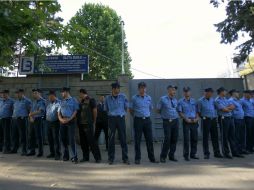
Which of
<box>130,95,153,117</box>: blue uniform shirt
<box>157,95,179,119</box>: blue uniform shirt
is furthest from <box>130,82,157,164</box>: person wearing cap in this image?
<box>157,95,179,119</box>: blue uniform shirt

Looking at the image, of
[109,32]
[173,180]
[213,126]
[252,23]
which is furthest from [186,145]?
[109,32]

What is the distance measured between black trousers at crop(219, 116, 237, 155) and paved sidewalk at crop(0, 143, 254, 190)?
1.93 feet

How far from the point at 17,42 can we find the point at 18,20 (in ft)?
1.64

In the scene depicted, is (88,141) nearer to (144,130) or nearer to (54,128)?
(54,128)

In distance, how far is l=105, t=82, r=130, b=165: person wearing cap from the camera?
8.93m

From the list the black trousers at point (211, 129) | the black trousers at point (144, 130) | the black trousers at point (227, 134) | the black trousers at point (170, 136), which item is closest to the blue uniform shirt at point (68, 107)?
the black trousers at point (144, 130)

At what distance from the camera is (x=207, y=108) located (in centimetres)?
996

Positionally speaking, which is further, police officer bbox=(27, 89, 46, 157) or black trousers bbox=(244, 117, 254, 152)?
black trousers bbox=(244, 117, 254, 152)

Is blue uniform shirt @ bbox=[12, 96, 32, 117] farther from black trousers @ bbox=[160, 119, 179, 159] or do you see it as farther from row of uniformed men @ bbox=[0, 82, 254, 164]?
black trousers @ bbox=[160, 119, 179, 159]

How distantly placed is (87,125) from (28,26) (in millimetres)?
4437

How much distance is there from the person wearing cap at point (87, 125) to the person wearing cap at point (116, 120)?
40 centimetres

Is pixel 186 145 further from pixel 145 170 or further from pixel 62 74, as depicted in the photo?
pixel 62 74

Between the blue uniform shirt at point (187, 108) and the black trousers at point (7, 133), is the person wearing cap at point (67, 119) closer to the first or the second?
the black trousers at point (7, 133)

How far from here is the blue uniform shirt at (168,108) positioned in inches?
372
